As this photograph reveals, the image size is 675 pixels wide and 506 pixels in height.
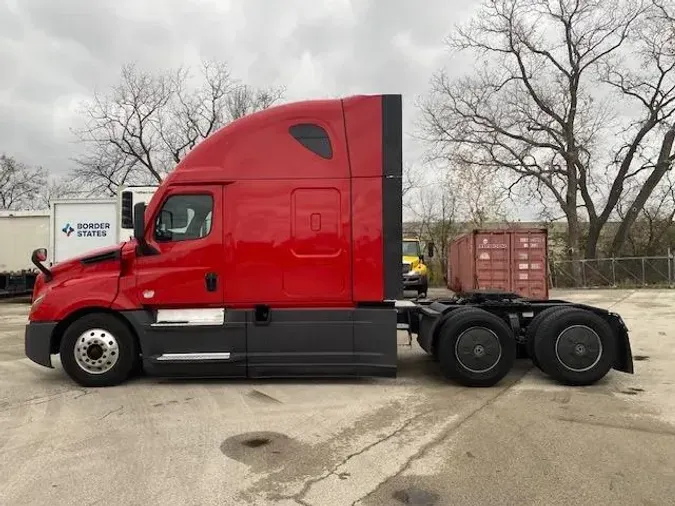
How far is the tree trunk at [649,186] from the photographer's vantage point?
33.0m

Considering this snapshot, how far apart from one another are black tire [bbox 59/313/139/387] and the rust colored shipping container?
13242 millimetres

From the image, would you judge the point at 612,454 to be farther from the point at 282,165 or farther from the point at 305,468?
the point at 282,165

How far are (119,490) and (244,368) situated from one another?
304cm

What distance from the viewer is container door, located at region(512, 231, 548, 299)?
18.1 meters

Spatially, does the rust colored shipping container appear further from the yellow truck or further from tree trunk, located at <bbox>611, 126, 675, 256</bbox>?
tree trunk, located at <bbox>611, 126, 675, 256</bbox>

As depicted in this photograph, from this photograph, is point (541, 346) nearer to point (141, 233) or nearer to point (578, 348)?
point (578, 348)

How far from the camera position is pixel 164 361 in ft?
23.1

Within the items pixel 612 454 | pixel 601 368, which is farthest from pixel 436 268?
pixel 612 454

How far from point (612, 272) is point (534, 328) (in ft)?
94.0

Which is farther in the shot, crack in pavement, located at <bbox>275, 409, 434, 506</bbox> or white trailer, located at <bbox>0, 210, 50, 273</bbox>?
white trailer, located at <bbox>0, 210, 50, 273</bbox>

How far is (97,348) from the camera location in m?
7.18

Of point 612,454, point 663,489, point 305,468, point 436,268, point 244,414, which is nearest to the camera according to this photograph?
point 663,489

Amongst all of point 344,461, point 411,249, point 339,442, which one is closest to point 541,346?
point 339,442

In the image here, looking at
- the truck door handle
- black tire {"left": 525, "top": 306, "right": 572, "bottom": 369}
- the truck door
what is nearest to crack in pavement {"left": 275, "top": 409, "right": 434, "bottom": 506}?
black tire {"left": 525, "top": 306, "right": 572, "bottom": 369}
